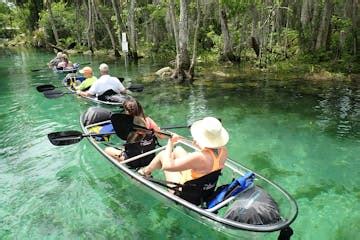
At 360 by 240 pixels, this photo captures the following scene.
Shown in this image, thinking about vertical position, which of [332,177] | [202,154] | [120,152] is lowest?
[332,177]

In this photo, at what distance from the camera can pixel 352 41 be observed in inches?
770

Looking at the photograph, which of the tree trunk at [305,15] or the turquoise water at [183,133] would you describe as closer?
the turquoise water at [183,133]

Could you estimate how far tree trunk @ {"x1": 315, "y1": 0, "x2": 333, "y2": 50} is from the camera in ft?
60.1

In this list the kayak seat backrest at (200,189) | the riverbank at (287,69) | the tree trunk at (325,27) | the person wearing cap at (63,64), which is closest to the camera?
the kayak seat backrest at (200,189)

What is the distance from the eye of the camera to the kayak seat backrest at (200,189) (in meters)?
4.59

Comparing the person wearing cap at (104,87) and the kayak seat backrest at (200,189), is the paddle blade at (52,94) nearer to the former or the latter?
the person wearing cap at (104,87)

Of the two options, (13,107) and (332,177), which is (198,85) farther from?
(332,177)

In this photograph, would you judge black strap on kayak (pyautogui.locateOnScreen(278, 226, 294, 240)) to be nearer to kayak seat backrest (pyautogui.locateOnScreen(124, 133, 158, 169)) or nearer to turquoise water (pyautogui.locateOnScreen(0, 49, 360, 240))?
turquoise water (pyautogui.locateOnScreen(0, 49, 360, 240))

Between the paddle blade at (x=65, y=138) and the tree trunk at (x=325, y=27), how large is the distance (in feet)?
49.7

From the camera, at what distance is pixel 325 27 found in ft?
63.1

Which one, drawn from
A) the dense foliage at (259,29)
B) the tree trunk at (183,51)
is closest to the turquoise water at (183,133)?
the tree trunk at (183,51)

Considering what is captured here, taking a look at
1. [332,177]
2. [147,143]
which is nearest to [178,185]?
[147,143]

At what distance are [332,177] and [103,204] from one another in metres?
3.96

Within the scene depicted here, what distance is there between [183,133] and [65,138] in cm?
322
